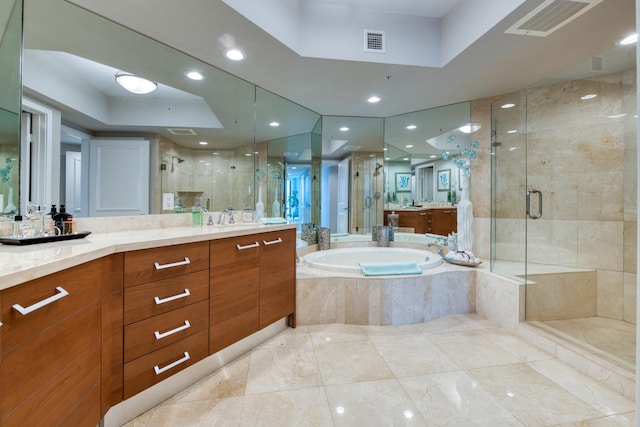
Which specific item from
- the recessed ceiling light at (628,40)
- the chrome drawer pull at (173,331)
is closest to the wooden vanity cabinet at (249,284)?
the chrome drawer pull at (173,331)

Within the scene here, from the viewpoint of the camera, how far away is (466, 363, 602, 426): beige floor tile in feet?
4.46

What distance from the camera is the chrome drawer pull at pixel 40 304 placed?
2.52ft

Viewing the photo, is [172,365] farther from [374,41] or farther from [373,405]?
[374,41]

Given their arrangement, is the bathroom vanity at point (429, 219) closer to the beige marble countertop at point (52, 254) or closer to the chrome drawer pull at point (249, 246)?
the chrome drawer pull at point (249, 246)

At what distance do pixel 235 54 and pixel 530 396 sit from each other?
2.98 metres

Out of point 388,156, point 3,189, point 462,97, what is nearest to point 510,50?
point 462,97

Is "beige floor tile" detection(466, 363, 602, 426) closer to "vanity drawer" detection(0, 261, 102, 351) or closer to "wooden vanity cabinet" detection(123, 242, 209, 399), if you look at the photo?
"wooden vanity cabinet" detection(123, 242, 209, 399)

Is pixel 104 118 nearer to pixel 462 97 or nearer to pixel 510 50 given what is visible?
pixel 510 50

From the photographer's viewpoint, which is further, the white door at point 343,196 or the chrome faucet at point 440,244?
the white door at point 343,196

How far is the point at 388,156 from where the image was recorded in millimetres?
3820

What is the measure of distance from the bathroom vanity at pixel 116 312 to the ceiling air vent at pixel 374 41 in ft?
5.65

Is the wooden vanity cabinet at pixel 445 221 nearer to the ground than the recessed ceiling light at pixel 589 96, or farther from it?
nearer to the ground

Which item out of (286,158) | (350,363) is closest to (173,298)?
(350,363)

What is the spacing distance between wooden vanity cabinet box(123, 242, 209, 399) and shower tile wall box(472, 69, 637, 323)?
2.83 meters
